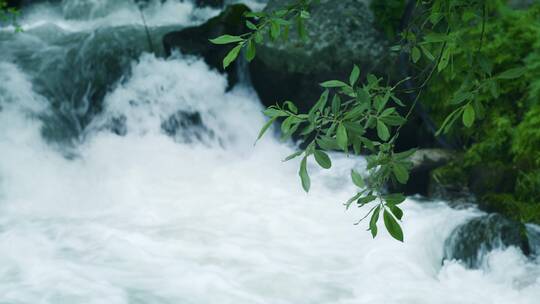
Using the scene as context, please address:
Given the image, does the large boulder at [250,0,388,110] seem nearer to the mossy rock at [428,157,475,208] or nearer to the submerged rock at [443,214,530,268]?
the mossy rock at [428,157,475,208]

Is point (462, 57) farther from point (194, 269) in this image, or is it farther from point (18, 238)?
point (18, 238)

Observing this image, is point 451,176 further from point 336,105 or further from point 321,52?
point 336,105

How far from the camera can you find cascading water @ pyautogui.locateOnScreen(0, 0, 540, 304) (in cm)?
504

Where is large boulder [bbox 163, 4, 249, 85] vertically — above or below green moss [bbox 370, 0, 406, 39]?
below

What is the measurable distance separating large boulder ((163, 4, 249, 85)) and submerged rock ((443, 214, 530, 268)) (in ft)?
16.3

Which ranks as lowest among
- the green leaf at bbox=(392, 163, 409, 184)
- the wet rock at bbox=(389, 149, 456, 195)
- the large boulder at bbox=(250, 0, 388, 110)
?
the wet rock at bbox=(389, 149, 456, 195)

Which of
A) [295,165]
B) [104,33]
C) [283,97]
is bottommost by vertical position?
[295,165]

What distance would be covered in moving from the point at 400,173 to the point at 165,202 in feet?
18.4

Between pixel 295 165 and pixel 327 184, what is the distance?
3.10 feet

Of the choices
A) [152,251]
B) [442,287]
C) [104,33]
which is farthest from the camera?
[104,33]

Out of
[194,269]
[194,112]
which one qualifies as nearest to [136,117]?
[194,112]

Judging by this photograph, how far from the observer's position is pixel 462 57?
7.32 metres

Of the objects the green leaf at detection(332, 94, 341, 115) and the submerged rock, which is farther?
the submerged rock

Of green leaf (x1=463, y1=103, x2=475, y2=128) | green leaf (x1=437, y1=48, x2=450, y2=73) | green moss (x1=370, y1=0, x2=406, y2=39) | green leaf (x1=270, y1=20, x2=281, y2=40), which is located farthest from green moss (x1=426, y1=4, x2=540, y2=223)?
green leaf (x1=270, y1=20, x2=281, y2=40)
